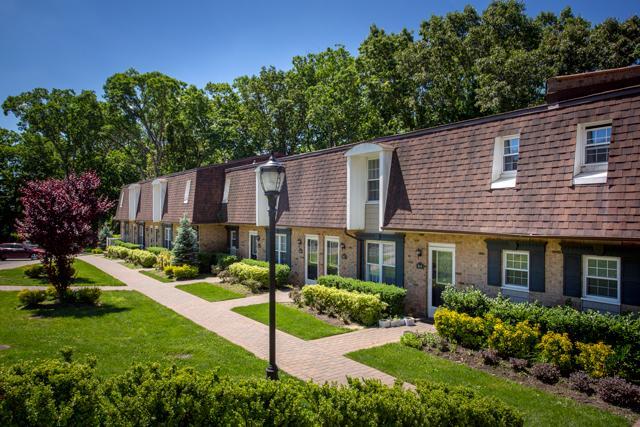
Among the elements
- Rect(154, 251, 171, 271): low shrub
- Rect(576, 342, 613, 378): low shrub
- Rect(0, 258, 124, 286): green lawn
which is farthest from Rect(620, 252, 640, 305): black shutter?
Rect(154, 251, 171, 271): low shrub

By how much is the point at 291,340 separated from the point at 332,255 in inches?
261

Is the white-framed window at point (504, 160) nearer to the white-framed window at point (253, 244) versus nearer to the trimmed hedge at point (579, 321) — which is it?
A: the trimmed hedge at point (579, 321)

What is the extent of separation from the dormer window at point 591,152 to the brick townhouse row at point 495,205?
0.08 ft

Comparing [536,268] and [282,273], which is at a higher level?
[536,268]

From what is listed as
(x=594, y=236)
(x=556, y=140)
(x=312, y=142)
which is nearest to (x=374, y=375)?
(x=594, y=236)

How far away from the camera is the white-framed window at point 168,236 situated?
31.8 meters

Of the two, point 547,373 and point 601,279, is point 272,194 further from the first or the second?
point 601,279

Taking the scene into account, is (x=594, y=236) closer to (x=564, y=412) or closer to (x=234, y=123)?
(x=564, y=412)

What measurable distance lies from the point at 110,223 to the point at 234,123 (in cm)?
2606

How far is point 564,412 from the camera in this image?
722 cm

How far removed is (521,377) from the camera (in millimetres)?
8797

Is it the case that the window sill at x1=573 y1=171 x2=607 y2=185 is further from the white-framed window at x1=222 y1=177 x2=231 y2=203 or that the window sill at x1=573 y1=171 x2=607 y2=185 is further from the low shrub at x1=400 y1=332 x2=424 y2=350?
the white-framed window at x1=222 y1=177 x2=231 y2=203

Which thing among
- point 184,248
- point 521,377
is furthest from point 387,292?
point 184,248

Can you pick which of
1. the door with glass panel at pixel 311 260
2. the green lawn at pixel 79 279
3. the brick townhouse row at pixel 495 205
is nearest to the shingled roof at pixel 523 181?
the brick townhouse row at pixel 495 205
